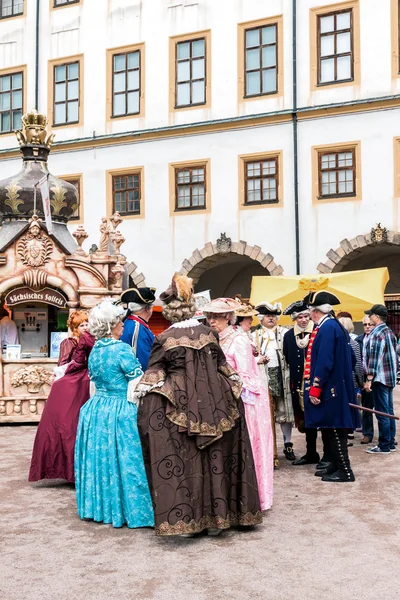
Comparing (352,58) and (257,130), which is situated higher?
(352,58)

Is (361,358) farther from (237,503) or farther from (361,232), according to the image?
(361,232)

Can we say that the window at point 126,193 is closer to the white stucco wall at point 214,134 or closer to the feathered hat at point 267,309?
the white stucco wall at point 214,134

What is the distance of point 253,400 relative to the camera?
6.29 metres

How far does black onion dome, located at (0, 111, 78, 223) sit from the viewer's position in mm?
12281

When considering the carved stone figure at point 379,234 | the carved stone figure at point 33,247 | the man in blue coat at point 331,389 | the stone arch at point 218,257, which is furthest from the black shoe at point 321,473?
the stone arch at point 218,257

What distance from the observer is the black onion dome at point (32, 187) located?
484 inches

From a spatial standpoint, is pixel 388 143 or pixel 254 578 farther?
pixel 388 143

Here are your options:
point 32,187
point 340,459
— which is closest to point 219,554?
point 340,459

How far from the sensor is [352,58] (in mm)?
20656

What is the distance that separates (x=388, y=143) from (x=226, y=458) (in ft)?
53.2

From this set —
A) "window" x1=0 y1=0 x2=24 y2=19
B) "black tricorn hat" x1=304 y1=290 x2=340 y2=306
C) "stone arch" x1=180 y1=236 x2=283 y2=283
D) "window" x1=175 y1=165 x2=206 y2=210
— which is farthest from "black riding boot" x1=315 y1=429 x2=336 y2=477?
"window" x1=0 y1=0 x2=24 y2=19

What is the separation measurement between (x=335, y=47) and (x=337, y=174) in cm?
340

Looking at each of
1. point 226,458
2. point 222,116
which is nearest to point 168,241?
point 222,116

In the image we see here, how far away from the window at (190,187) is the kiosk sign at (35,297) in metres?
11.0
